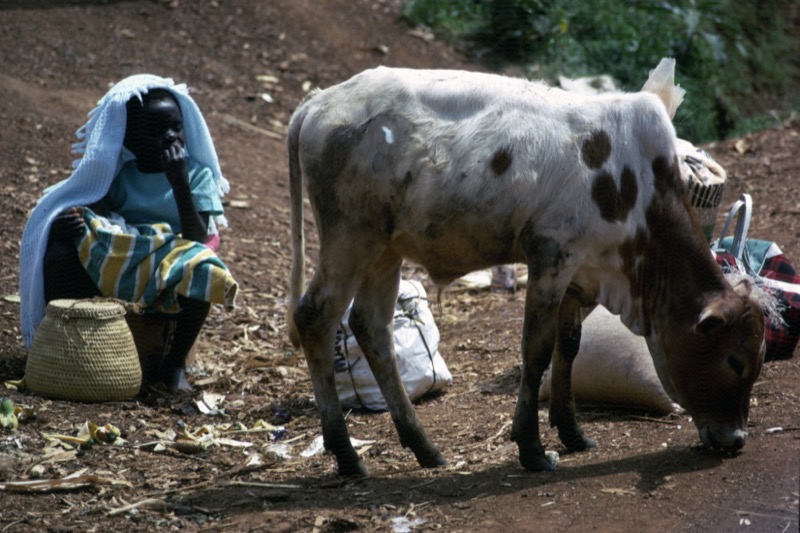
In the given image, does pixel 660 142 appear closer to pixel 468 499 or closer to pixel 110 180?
pixel 468 499

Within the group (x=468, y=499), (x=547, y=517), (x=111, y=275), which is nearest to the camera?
(x=547, y=517)

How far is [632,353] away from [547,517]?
1.64 m

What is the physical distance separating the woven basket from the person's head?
97 centimetres

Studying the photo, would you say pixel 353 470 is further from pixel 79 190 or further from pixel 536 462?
pixel 79 190

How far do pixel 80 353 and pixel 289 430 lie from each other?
3.98 feet

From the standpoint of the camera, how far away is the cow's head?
4832 mm

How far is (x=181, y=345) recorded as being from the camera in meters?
6.50

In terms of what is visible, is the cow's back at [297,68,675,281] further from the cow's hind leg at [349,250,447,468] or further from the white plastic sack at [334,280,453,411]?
the white plastic sack at [334,280,453,411]

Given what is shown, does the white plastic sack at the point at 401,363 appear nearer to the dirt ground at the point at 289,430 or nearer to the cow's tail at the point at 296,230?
the dirt ground at the point at 289,430

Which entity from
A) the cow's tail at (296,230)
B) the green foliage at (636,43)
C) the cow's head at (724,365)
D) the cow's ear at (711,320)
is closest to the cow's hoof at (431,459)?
the cow's tail at (296,230)

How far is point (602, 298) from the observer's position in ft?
16.4

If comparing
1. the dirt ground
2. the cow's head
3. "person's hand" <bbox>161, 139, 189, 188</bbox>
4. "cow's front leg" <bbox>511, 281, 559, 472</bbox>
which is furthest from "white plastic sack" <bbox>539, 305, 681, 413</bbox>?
"person's hand" <bbox>161, 139, 189, 188</bbox>

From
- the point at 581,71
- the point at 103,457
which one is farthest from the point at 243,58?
the point at 103,457

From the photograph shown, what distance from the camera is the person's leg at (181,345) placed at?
6445 mm
